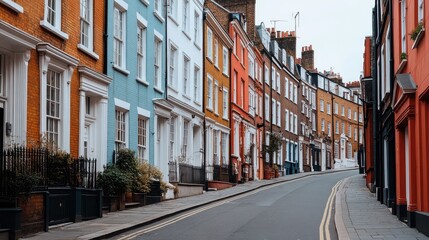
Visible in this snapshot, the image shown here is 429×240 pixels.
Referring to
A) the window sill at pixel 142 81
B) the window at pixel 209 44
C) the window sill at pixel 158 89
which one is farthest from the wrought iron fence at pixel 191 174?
the window at pixel 209 44

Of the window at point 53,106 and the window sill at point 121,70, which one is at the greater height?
the window sill at point 121,70

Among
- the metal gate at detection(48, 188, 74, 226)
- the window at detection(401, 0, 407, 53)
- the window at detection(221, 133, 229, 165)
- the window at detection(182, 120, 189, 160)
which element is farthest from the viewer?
the window at detection(221, 133, 229, 165)

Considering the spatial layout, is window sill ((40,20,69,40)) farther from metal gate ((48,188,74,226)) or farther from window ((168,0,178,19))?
window ((168,0,178,19))

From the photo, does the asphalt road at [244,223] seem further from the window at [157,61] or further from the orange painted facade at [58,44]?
the window at [157,61]

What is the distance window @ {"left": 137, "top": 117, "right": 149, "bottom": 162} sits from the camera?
2162 centimetres

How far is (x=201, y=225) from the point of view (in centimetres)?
1475

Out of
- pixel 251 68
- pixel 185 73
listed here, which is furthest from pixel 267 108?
pixel 185 73

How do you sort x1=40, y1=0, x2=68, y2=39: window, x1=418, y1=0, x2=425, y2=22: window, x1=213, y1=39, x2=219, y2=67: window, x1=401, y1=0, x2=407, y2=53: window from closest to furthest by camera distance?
x1=418, y1=0, x2=425, y2=22: window → x1=40, y1=0, x2=68, y2=39: window → x1=401, y1=0, x2=407, y2=53: window → x1=213, y1=39, x2=219, y2=67: window

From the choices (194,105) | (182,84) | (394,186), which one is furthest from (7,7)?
(194,105)

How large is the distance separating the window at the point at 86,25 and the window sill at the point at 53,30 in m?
1.41

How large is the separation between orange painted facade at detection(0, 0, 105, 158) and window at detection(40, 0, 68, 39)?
4.1 inches

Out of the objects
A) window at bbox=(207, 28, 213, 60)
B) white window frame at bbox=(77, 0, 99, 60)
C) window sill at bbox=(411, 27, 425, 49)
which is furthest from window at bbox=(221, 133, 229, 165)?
window sill at bbox=(411, 27, 425, 49)

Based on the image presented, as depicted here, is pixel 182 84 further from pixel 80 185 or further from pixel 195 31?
pixel 80 185

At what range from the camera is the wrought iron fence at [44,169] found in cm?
1163
